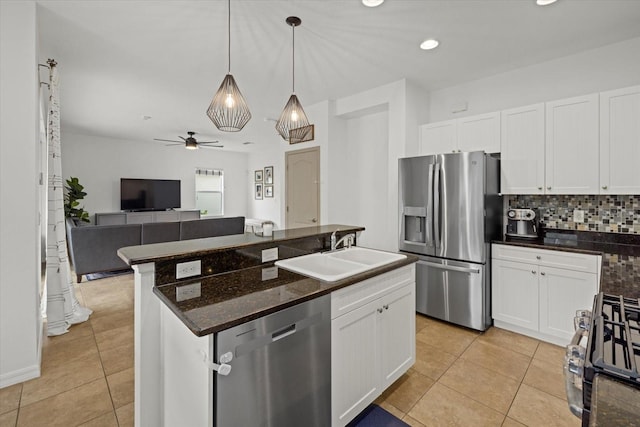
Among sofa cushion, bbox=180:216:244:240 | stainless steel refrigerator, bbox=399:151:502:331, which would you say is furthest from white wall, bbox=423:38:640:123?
sofa cushion, bbox=180:216:244:240

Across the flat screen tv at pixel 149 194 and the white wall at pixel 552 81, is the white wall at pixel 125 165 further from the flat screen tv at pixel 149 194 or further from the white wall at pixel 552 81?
the white wall at pixel 552 81

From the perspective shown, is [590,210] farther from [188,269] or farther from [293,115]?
[188,269]

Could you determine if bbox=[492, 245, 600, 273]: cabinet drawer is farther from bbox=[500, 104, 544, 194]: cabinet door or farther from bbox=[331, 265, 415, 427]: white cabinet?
bbox=[331, 265, 415, 427]: white cabinet

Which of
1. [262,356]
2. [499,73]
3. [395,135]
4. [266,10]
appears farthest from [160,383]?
[499,73]

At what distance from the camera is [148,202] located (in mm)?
7316

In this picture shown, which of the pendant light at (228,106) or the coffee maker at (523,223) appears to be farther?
the coffee maker at (523,223)

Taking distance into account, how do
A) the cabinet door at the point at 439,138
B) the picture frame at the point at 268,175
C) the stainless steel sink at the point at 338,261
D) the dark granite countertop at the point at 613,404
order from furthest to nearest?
the picture frame at the point at 268,175
the cabinet door at the point at 439,138
the stainless steel sink at the point at 338,261
the dark granite countertop at the point at 613,404

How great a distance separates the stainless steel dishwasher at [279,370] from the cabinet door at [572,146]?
2621 millimetres

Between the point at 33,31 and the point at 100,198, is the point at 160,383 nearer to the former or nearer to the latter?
the point at 33,31

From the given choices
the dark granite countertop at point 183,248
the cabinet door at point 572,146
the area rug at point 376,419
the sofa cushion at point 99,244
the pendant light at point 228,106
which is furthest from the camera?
the sofa cushion at point 99,244

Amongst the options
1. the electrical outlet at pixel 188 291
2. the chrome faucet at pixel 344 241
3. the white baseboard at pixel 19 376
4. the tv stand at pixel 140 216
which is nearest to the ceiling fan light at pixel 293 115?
the chrome faucet at pixel 344 241

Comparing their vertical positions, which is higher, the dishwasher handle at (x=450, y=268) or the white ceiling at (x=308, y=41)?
the white ceiling at (x=308, y=41)

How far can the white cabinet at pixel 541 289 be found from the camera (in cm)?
248

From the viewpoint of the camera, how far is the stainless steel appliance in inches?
23.2
